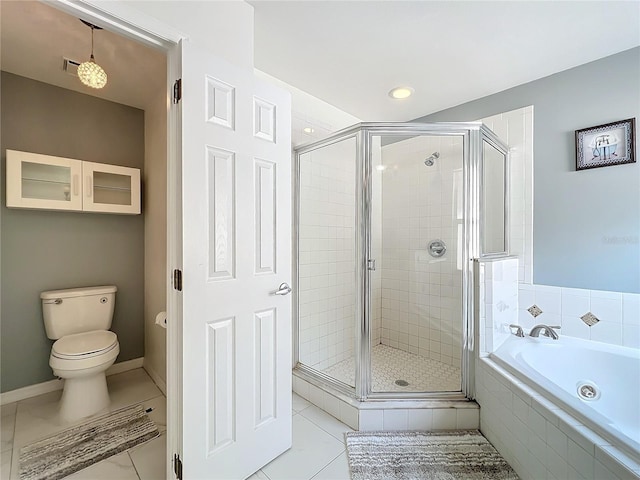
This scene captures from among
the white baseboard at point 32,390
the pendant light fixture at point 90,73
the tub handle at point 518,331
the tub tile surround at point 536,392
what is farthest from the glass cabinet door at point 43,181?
A: the tub handle at point 518,331

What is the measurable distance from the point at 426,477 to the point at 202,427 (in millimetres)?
1118

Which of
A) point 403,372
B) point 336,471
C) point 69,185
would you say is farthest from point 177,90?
point 403,372

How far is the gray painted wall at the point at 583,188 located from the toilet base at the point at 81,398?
331 centimetres

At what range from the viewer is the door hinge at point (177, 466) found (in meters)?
1.17

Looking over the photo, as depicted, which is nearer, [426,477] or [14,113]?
[426,477]

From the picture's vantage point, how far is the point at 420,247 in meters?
2.54

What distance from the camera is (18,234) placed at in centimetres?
201

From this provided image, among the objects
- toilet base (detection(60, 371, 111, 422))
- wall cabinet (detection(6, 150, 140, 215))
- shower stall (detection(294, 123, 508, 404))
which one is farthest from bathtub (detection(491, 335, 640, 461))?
wall cabinet (detection(6, 150, 140, 215))

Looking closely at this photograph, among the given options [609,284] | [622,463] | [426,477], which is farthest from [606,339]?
[426,477]

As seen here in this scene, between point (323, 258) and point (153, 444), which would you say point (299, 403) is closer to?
point (153, 444)

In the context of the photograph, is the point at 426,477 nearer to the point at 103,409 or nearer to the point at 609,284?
the point at 609,284

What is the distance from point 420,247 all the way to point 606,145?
1397mm

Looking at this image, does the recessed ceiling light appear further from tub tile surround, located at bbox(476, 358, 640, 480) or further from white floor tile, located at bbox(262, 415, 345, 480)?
white floor tile, located at bbox(262, 415, 345, 480)

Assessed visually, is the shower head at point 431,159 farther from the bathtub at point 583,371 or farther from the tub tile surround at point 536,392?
the bathtub at point 583,371
